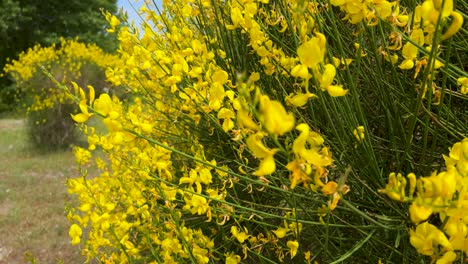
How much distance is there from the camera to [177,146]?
3361 mm

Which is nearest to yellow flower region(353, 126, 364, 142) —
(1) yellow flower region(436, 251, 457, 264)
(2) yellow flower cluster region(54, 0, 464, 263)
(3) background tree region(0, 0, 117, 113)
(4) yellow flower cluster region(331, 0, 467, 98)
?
(2) yellow flower cluster region(54, 0, 464, 263)

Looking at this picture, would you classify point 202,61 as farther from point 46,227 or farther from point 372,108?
point 46,227

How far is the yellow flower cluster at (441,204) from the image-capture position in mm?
691

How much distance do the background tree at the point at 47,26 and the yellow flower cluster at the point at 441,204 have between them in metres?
18.7

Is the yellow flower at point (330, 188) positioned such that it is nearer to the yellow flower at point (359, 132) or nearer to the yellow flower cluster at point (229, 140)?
the yellow flower cluster at point (229, 140)

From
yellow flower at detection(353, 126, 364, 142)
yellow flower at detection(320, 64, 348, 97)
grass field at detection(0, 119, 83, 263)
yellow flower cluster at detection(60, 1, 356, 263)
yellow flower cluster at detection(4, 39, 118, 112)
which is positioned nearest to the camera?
yellow flower cluster at detection(60, 1, 356, 263)

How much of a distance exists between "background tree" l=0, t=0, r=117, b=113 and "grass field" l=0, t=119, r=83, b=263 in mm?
10335

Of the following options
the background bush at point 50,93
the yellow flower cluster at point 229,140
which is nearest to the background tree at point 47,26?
the background bush at point 50,93

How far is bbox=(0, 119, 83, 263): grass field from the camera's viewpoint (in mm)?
4691

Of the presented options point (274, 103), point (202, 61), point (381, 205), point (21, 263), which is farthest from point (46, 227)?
point (274, 103)

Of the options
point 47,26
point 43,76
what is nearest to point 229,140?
point 43,76

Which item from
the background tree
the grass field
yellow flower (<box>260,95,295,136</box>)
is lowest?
the grass field

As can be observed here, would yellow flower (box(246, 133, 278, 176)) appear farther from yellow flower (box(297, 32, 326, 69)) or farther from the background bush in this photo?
the background bush

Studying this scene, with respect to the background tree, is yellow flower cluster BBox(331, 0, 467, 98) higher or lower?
lower
